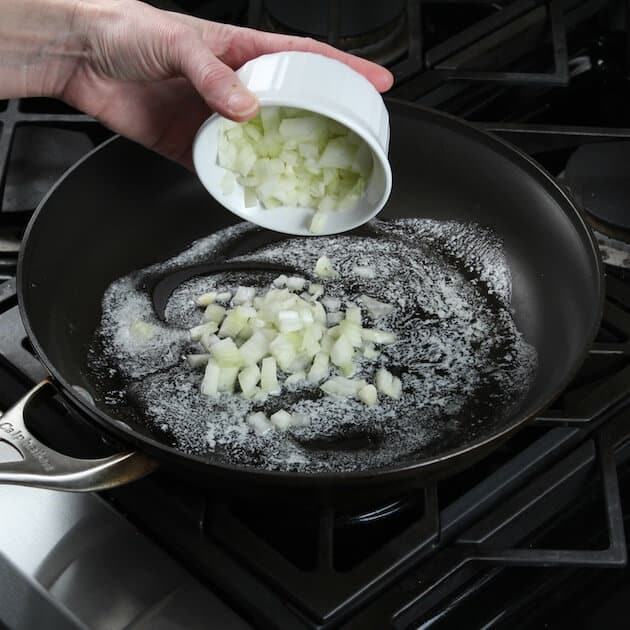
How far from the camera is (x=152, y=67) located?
0.97 meters

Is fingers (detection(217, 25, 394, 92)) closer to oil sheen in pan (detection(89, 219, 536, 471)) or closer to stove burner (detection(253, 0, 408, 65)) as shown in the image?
oil sheen in pan (detection(89, 219, 536, 471))

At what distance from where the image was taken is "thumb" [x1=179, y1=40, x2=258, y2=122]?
2.69ft

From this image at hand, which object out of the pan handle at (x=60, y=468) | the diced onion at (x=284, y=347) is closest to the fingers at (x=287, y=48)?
the diced onion at (x=284, y=347)

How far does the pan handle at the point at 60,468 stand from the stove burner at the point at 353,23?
0.82 m

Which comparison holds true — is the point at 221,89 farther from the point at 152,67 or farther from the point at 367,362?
the point at 367,362

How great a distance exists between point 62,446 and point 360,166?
1.45 feet

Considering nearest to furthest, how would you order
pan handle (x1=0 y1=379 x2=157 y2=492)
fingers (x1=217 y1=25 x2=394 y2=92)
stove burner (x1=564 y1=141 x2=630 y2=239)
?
pan handle (x1=0 y1=379 x2=157 y2=492) < fingers (x1=217 y1=25 x2=394 y2=92) < stove burner (x1=564 y1=141 x2=630 y2=239)

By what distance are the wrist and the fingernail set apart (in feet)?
0.94

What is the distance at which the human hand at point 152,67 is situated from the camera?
89cm

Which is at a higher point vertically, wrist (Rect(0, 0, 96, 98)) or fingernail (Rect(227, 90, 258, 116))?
wrist (Rect(0, 0, 96, 98))

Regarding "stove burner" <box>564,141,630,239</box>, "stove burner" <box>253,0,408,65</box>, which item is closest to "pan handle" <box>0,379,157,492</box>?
"stove burner" <box>564,141,630,239</box>

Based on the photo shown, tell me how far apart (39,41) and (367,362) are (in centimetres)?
54

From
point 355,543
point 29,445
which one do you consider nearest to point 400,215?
point 355,543

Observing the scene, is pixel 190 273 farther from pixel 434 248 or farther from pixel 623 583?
pixel 623 583
